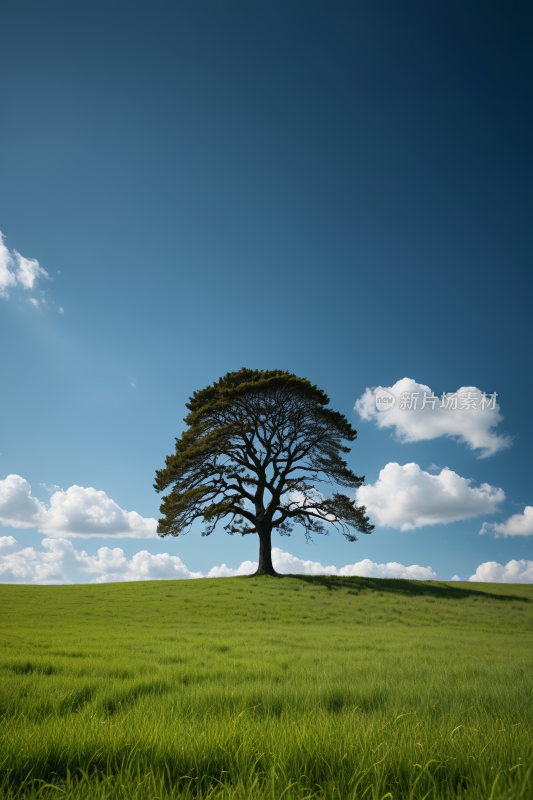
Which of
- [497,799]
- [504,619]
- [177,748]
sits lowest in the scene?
[504,619]

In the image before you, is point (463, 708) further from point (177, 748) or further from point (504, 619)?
point (504, 619)

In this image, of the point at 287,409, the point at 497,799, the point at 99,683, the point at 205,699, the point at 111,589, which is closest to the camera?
the point at 497,799

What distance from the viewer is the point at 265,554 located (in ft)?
95.0

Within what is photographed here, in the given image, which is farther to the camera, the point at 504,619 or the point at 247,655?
the point at 504,619

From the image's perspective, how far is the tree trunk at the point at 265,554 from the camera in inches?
1133

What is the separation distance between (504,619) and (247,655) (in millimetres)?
18359

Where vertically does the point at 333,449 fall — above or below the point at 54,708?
above

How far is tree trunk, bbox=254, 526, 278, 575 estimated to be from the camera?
28.8m

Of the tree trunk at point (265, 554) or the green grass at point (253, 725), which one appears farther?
the tree trunk at point (265, 554)

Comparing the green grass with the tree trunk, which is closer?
the green grass

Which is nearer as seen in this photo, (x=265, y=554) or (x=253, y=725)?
(x=253, y=725)

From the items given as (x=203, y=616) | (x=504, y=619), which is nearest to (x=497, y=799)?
(x=203, y=616)

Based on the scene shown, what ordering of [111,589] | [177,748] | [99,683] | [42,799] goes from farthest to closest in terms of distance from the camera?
[111,589], [99,683], [177,748], [42,799]

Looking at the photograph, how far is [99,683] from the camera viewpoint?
15.1 feet
